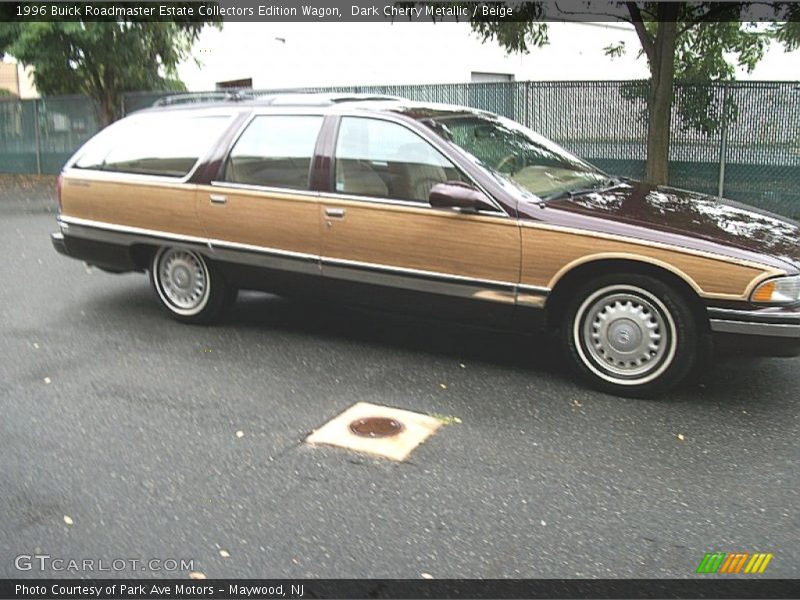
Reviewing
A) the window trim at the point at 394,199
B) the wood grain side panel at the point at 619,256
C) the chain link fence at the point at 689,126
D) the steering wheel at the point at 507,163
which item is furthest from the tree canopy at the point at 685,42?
the wood grain side panel at the point at 619,256

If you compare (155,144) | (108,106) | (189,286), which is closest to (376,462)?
(189,286)

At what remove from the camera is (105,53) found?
57.1 feet

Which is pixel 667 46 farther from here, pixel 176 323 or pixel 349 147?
pixel 176 323

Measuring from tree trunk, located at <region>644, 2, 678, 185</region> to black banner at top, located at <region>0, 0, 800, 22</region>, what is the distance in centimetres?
64

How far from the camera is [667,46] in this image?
1038 centimetres

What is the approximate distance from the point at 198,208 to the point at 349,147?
1310mm

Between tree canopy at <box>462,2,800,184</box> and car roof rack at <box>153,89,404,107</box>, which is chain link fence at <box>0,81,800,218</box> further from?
car roof rack at <box>153,89,404,107</box>

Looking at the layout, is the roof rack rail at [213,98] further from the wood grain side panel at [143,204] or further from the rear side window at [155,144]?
the wood grain side panel at [143,204]

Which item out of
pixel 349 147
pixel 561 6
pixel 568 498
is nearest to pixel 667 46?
pixel 561 6

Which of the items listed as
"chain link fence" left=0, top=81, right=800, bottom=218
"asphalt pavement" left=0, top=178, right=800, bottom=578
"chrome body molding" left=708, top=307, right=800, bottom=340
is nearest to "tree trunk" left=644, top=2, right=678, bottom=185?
"chain link fence" left=0, top=81, right=800, bottom=218

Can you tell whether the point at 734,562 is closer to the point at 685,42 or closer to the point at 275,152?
the point at 275,152
